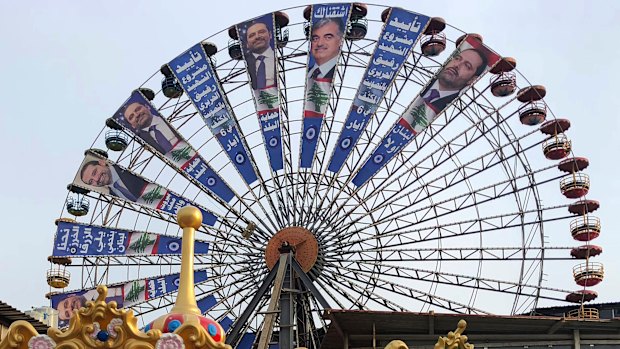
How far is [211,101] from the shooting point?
101 feet

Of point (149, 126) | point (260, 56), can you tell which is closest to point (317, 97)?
point (260, 56)

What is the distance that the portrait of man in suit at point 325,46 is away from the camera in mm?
30672

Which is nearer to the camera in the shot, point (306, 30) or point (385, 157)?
point (385, 157)

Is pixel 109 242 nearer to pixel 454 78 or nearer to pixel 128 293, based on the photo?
pixel 128 293

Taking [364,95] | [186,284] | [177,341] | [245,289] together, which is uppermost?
[364,95]

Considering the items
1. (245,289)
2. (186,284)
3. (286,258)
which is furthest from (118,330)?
(245,289)

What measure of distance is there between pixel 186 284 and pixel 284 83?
75.2ft

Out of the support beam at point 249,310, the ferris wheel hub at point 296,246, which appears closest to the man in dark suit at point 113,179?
the ferris wheel hub at point 296,246

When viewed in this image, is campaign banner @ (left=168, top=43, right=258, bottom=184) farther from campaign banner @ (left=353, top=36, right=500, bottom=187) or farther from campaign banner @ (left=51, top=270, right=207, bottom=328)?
campaign banner @ (left=51, top=270, right=207, bottom=328)

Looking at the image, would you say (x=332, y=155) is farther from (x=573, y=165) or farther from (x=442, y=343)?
(x=442, y=343)

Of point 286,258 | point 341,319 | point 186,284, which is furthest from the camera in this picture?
point 286,258

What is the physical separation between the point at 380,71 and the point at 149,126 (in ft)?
27.5

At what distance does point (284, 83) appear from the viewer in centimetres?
3269

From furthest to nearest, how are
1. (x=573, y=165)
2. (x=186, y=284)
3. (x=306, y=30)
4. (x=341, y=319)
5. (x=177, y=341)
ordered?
(x=306, y=30) → (x=573, y=165) → (x=341, y=319) → (x=186, y=284) → (x=177, y=341)
